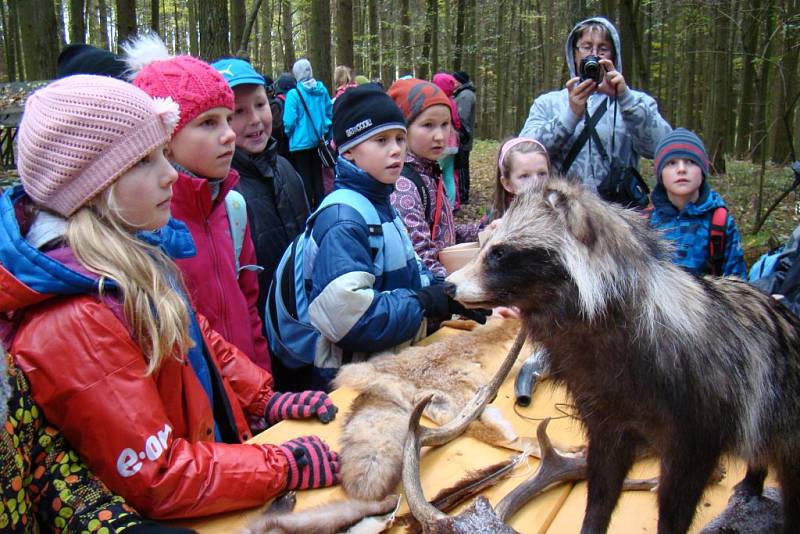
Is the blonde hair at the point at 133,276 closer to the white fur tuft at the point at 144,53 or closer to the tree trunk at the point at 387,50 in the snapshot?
the white fur tuft at the point at 144,53

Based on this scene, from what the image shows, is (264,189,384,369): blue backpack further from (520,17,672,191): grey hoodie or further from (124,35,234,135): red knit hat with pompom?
(520,17,672,191): grey hoodie

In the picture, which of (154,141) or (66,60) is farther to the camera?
(66,60)

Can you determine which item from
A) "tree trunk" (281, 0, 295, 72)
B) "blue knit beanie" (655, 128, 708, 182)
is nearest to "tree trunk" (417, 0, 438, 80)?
"tree trunk" (281, 0, 295, 72)

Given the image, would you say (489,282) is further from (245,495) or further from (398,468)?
(245,495)

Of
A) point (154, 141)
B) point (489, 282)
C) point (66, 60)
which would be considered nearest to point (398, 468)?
point (489, 282)

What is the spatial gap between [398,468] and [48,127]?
4.80 ft

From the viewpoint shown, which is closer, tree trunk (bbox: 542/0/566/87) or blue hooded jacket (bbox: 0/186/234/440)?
blue hooded jacket (bbox: 0/186/234/440)

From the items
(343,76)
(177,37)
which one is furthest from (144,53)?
(177,37)

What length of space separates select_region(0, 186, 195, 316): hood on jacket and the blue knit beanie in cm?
314

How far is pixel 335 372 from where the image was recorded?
2.79 metres

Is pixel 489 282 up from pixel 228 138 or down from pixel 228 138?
down

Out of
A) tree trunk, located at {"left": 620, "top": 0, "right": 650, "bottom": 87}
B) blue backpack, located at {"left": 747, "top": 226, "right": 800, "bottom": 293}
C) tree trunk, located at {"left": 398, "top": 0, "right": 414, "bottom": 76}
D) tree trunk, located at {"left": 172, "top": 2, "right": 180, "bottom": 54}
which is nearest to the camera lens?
blue backpack, located at {"left": 747, "top": 226, "right": 800, "bottom": 293}

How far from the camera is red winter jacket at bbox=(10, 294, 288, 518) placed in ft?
4.90

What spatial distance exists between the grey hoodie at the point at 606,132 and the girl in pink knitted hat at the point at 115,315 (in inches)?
108
